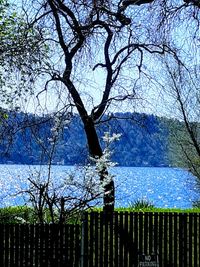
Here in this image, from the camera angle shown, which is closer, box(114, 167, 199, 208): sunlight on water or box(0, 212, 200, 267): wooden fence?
box(0, 212, 200, 267): wooden fence

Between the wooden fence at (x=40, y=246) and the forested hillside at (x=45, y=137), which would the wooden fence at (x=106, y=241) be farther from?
the forested hillside at (x=45, y=137)

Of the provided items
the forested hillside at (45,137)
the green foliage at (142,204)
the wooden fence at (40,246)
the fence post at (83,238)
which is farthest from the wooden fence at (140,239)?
the green foliage at (142,204)

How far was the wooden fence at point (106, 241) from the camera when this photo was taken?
10359 mm

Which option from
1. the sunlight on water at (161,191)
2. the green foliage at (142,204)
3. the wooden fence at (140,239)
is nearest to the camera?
the wooden fence at (140,239)

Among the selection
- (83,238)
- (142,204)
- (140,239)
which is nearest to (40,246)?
(83,238)

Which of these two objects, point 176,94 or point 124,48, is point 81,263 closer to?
point 124,48

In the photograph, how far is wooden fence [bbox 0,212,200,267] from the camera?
10.4 metres

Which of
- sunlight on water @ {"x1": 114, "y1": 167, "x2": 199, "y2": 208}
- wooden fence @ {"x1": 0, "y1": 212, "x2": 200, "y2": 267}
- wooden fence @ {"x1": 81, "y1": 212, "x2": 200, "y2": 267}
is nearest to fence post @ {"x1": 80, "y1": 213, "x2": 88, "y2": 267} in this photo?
wooden fence @ {"x1": 0, "y1": 212, "x2": 200, "y2": 267}

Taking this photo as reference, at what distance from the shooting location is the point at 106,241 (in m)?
10.7

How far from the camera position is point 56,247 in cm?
1039

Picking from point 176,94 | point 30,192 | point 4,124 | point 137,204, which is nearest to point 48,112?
point 4,124

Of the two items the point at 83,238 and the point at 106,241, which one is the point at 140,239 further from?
the point at 83,238

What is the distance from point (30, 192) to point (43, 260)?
1.33m

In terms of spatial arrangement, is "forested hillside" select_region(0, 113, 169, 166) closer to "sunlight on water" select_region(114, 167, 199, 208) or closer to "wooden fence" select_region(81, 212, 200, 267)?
"sunlight on water" select_region(114, 167, 199, 208)
